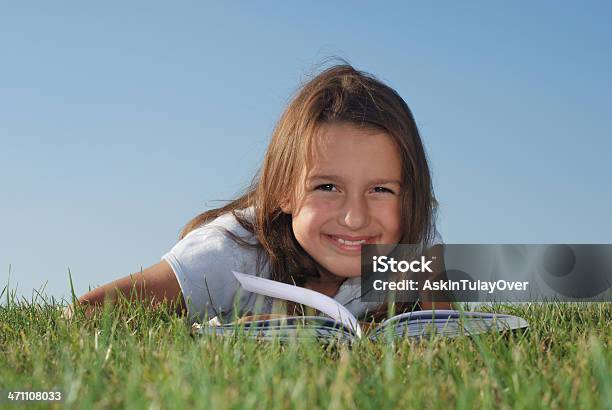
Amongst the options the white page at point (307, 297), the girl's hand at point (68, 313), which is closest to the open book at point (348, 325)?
the white page at point (307, 297)

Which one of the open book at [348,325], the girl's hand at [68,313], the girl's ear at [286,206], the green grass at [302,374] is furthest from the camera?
the girl's ear at [286,206]

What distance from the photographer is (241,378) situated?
1.72m

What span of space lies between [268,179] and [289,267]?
1.58 ft

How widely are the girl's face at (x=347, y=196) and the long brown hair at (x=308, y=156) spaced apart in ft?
0.24

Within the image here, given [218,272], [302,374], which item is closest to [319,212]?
[218,272]

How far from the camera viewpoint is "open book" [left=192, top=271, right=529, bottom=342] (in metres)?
2.35

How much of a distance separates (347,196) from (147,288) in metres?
1.06

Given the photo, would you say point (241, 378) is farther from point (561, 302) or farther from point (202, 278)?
point (561, 302)

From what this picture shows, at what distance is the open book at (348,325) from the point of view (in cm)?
235

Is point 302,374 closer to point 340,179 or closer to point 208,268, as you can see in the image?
point 340,179

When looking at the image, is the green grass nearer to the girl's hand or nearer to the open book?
the open book

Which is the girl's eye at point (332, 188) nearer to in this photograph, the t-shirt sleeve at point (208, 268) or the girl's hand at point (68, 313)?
the t-shirt sleeve at point (208, 268)

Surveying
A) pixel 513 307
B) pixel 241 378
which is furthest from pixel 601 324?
pixel 241 378

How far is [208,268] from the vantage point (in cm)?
376
